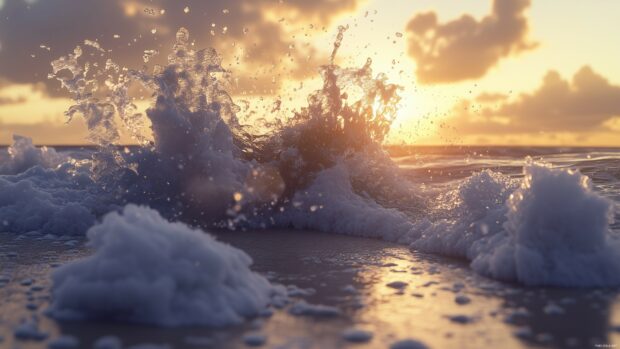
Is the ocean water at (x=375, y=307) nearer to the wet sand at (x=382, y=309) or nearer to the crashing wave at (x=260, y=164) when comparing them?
the wet sand at (x=382, y=309)

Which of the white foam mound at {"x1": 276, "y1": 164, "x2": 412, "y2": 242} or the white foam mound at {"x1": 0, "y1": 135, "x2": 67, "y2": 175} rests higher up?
the white foam mound at {"x1": 0, "y1": 135, "x2": 67, "y2": 175}

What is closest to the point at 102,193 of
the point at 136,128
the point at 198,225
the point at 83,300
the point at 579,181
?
the point at 136,128

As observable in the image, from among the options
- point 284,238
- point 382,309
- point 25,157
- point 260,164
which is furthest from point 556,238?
point 25,157

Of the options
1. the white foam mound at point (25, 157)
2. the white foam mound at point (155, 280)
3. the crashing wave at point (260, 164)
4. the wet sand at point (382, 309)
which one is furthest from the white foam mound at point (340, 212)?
the white foam mound at point (25, 157)

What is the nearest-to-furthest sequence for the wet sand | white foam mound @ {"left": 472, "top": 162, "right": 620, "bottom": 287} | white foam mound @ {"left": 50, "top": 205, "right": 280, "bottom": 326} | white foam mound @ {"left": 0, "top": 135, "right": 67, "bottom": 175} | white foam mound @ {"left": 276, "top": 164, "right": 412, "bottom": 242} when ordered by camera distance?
the wet sand
white foam mound @ {"left": 50, "top": 205, "right": 280, "bottom": 326}
white foam mound @ {"left": 472, "top": 162, "right": 620, "bottom": 287}
white foam mound @ {"left": 276, "top": 164, "right": 412, "bottom": 242}
white foam mound @ {"left": 0, "top": 135, "right": 67, "bottom": 175}

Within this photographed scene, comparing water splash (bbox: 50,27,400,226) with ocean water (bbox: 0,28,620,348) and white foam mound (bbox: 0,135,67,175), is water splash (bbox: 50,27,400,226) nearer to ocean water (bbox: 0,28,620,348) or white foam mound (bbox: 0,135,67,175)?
ocean water (bbox: 0,28,620,348)

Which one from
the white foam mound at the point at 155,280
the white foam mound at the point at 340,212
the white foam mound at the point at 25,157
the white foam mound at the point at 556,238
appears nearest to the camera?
the white foam mound at the point at 155,280

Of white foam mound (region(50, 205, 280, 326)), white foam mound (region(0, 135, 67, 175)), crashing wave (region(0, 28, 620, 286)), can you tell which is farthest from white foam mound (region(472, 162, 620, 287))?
white foam mound (region(0, 135, 67, 175))
